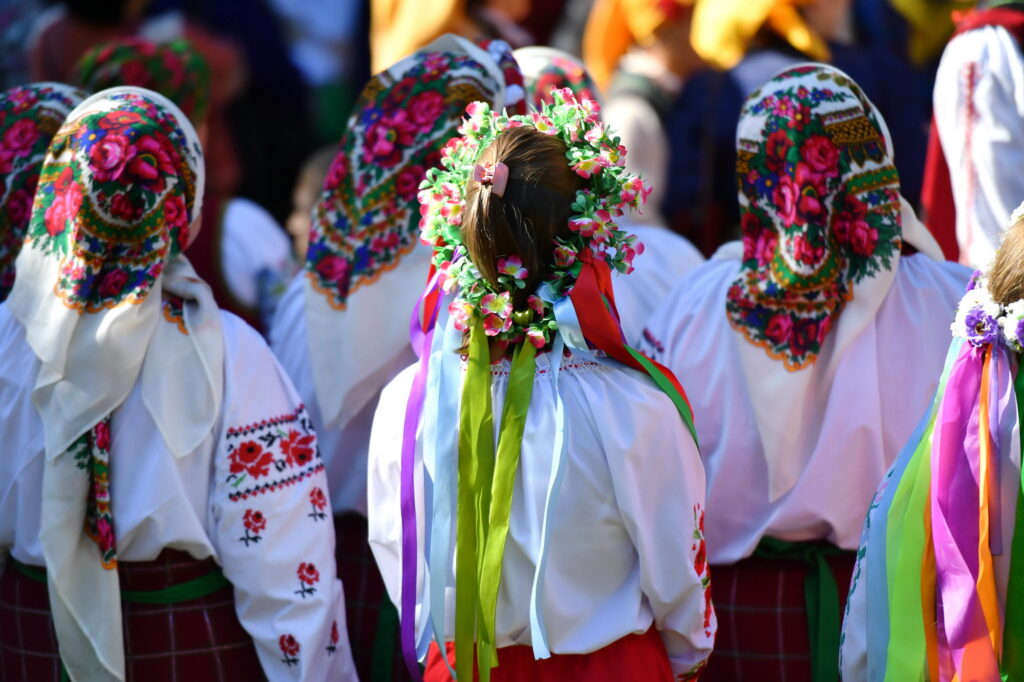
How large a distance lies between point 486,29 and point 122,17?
1926 millimetres

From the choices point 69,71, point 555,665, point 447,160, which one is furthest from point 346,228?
point 69,71

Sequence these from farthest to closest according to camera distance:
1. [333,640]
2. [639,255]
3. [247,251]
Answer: [247,251], [639,255], [333,640]

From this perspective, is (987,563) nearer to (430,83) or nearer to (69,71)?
(430,83)

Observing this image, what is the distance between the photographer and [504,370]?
2.43 m

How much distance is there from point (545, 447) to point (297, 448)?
0.71 metres

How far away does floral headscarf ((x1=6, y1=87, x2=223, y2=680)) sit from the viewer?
270 centimetres

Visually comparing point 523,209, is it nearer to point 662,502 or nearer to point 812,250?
point 662,502

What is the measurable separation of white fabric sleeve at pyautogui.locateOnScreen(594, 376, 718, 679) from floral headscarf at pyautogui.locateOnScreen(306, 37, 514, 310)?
1061 millimetres

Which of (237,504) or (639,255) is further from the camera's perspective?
(639,255)

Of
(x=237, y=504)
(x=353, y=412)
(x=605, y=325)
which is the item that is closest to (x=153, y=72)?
(x=353, y=412)

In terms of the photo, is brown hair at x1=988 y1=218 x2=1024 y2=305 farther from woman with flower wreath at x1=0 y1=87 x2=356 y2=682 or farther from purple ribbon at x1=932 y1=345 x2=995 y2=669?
woman with flower wreath at x1=0 y1=87 x2=356 y2=682

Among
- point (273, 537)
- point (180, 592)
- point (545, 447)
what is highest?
point (545, 447)

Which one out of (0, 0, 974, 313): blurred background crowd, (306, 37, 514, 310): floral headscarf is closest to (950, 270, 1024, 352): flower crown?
(306, 37, 514, 310): floral headscarf

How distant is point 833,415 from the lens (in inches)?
115
